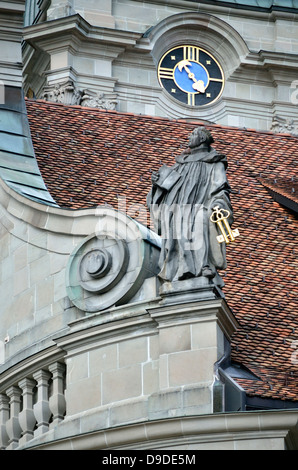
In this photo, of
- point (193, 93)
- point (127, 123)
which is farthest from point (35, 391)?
point (193, 93)

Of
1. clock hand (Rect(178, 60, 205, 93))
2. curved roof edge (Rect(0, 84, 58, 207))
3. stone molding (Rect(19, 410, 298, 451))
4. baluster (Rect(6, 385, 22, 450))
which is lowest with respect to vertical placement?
stone molding (Rect(19, 410, 298, 451))

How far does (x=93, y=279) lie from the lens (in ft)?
94.3

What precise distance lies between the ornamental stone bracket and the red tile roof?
8.61 meters

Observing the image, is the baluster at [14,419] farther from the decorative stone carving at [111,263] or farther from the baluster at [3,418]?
the decorative stone carving at [111,263]

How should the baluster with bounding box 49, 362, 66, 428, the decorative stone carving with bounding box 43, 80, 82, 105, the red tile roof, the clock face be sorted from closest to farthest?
1. the baluster with bounding box 49, 362, 66, 428
2. the red tile roof
3. the decorative stone carving with bounding box 43, 80, 82, 105
4. the clock face

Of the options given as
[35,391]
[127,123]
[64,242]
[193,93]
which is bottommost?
[35,391]

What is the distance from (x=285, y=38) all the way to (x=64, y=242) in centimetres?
2071

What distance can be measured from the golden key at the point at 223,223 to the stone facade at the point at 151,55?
1798 cm

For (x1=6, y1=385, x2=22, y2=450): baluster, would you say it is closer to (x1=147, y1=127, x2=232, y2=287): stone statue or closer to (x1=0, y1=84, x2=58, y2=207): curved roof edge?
(x1=147, y1=127, x2=232, y2=287): stone statue

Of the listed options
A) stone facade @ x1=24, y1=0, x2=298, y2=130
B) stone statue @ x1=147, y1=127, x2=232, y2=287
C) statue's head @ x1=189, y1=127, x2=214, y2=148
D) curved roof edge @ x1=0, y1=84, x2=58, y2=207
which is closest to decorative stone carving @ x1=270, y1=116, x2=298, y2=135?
stone facade @ x1=24, y1=0, x2=298, y2=130

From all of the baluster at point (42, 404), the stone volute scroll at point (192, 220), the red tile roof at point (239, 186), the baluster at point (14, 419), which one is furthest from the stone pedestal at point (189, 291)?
the baluster at point (14, 419)

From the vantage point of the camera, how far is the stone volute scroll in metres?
27.9

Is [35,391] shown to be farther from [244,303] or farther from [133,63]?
[133,63]

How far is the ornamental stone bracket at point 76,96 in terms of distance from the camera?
45719 millimetres
